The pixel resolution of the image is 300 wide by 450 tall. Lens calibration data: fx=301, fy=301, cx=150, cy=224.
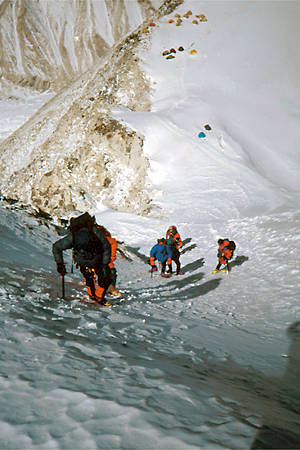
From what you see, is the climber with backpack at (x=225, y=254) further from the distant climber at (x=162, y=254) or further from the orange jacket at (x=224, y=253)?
the distant climber at (x=162, y=254)

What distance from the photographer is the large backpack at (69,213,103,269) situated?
5008 millimetres

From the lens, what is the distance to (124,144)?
71.9 ft

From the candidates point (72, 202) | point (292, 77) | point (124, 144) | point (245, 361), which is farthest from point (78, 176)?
point (245, 361)

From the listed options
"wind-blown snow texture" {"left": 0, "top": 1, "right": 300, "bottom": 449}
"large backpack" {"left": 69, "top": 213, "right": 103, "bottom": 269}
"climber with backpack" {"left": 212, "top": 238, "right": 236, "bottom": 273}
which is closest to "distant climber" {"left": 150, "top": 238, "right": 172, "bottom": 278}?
"wind-blown snow texture" {"left": 0, "top": 1, "right": 300, "bottom": 449}

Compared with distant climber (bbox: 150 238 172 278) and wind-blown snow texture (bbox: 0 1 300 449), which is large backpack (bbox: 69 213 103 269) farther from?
distant climber (bbox: 150 238 172 278)

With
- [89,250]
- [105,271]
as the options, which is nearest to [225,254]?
[105,271]

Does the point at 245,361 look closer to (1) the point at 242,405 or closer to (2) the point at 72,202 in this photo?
(1) the point at 242,405

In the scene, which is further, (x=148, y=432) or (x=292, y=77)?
(x=292, y=77)

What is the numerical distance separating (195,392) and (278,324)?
4141 mm

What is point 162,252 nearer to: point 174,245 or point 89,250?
point 174,245

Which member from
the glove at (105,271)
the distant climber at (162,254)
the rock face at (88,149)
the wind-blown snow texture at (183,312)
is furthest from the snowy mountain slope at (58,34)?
the glove at (105,271)

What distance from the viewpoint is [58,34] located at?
53156 millimetres

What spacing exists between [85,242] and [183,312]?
7.44 feet

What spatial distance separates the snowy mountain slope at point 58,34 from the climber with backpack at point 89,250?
52191 mm
